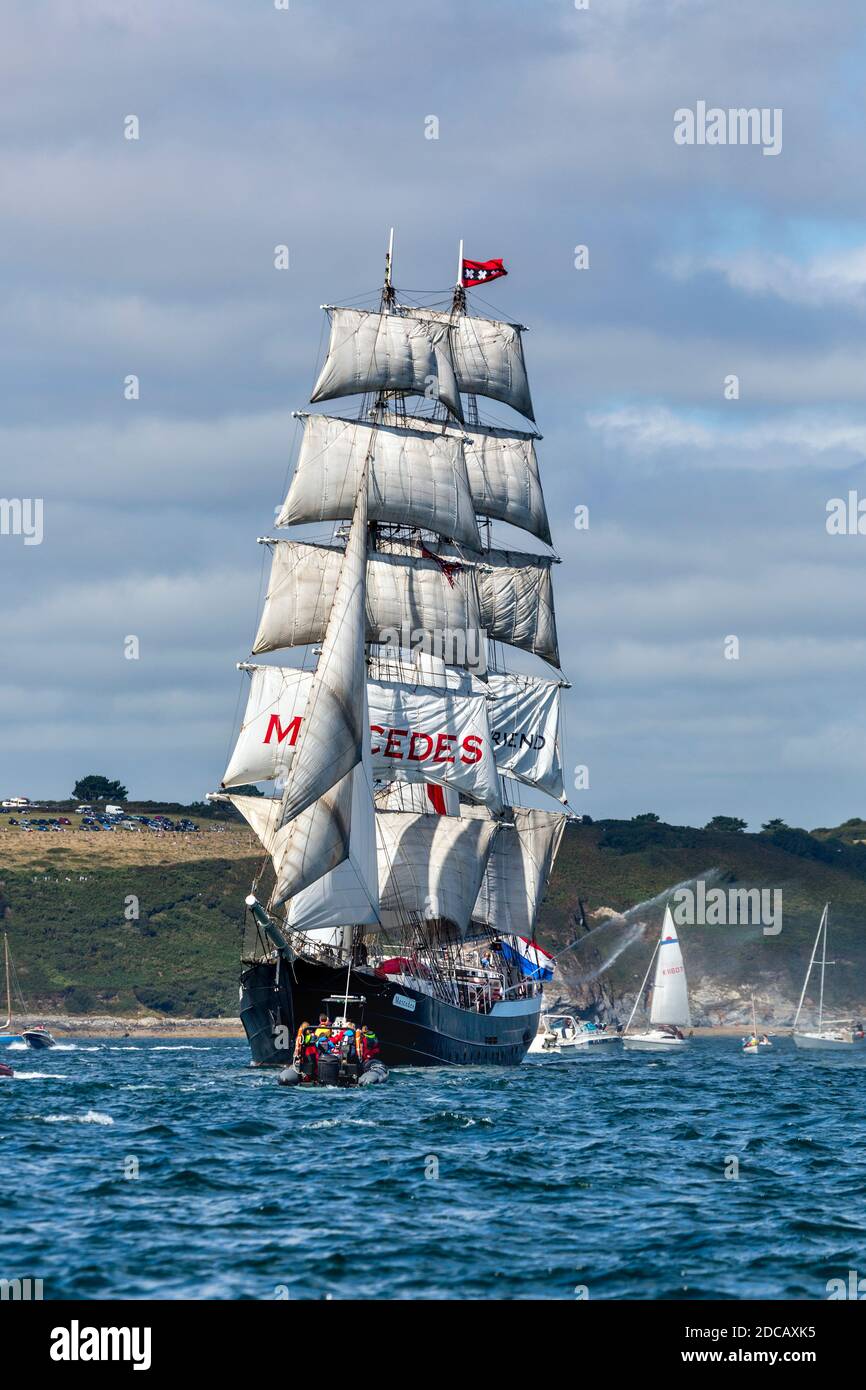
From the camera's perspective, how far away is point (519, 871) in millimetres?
113312

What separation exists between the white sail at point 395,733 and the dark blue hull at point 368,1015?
14.2 m

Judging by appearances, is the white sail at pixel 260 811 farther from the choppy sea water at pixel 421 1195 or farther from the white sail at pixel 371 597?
the choppy sea water at pixel 421 1195

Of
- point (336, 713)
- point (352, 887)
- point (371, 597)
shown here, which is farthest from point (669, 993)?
point (336, 713)

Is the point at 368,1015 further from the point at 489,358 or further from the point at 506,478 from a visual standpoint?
the point at 489,358

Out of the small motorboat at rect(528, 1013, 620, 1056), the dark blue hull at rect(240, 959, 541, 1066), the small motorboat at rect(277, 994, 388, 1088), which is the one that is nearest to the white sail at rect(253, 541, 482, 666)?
the dark blue hull at rect(240, 959, 541, 1066)

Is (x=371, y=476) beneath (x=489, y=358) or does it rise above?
beneath

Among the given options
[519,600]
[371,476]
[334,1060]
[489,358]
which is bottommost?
[334,1060]

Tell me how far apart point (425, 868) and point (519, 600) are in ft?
104

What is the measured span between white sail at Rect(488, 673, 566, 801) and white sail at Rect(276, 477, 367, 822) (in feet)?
136

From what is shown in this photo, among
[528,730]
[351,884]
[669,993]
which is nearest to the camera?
[351,884]

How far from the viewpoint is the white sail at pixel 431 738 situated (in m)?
99.4

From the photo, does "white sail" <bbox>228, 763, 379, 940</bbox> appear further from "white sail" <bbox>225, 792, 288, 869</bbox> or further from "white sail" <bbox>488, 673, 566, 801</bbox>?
"white sail" <bbox>488, 673, 566, 801</bbox>

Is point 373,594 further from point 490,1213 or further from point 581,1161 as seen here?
point 490,1213

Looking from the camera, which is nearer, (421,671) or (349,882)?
(349,882)
